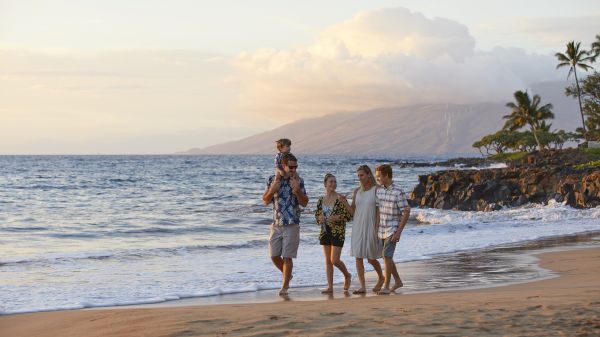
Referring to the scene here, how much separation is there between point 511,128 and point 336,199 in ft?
298

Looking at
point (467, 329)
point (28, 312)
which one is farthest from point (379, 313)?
point (28, 312)

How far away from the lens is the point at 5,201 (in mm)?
36406

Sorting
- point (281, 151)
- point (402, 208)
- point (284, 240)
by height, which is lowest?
point (284, 240)

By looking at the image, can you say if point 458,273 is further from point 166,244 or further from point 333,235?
point 166,244

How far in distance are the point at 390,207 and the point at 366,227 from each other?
1.51 ft

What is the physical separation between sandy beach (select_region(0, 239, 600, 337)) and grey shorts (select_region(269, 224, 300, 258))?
3.52 feet

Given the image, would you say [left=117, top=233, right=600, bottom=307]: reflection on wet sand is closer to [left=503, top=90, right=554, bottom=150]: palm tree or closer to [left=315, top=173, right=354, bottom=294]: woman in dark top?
[left=315, top=173, right=354, bottom=294]: woman in dark top

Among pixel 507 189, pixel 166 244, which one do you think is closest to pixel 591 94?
pixel 507 189

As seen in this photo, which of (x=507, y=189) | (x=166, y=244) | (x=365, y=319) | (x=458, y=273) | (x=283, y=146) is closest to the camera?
(x=365, y=319)

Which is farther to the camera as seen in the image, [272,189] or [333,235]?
[333,235]

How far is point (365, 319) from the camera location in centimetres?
697

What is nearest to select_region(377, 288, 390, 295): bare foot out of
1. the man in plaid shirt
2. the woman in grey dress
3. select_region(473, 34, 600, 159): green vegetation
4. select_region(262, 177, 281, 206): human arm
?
the man in plaid shirt

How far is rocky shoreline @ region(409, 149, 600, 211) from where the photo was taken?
3038cm

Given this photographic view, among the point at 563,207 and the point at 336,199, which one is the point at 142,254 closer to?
the point at 336,199
